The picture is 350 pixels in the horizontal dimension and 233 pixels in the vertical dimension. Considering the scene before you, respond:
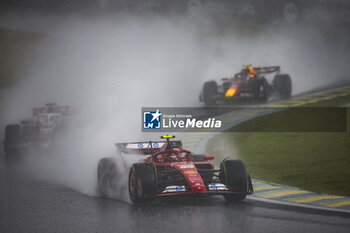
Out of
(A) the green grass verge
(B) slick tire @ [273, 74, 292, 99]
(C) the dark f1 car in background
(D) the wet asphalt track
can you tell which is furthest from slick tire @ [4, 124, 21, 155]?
(B) slick tire @ [273, 74, 292, 99]

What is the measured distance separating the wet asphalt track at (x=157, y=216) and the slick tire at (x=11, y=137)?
26.3 feet

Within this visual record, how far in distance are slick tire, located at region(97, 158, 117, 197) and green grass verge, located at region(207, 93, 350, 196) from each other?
3.48 meters

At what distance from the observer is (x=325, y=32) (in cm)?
3862

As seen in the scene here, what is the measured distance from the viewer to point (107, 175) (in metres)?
10.6

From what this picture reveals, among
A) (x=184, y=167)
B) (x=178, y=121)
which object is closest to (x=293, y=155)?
(x=184, y=167)

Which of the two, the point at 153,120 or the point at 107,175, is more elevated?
the point at 153,120

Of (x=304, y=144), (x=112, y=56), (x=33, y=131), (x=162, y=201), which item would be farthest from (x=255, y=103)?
(x=162, y=201)

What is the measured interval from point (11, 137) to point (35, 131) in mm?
1000

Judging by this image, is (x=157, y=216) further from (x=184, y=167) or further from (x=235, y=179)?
(x=235, y=179)

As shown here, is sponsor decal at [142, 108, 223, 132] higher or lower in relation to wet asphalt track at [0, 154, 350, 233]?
higher

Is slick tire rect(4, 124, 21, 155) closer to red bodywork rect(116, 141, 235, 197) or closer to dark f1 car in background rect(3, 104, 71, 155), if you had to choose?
dark f1 car in background rect(3, 104, 71, 155)

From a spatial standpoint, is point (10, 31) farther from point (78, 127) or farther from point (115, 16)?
point (78, 127)

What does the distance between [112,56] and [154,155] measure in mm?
23555

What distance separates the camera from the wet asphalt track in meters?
7.55
